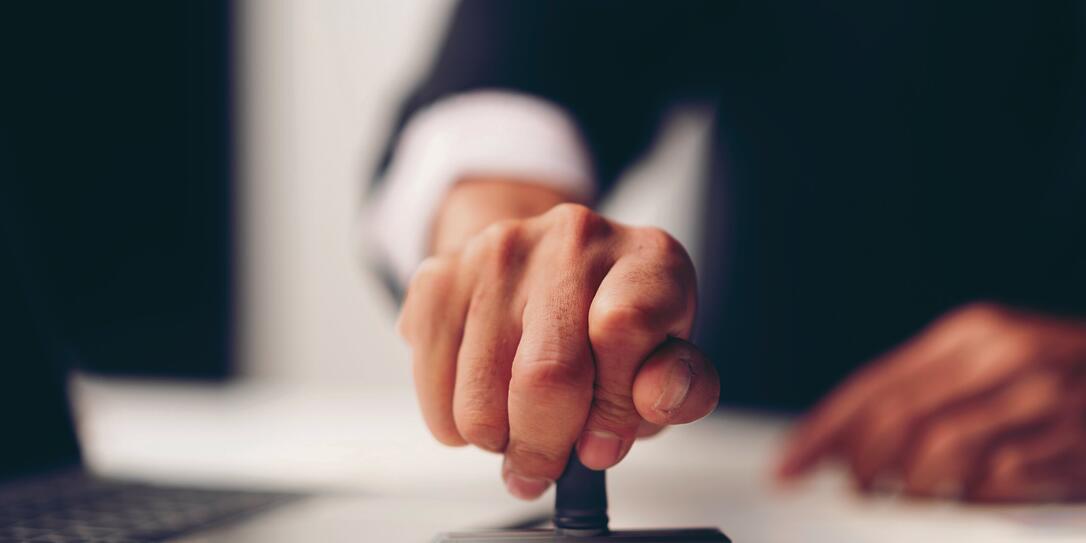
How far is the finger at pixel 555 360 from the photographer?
0.22 metres

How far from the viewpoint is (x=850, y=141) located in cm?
83

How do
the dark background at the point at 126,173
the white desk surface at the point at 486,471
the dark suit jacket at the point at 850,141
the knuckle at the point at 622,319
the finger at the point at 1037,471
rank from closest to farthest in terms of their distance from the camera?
the knuckle at the point at 622,319 → the white desk surface at the point at 486,471 → the finger at the point at 1037,471 → the dark suit jacket at the point at 850,141 → the dark background at the point at 126,173

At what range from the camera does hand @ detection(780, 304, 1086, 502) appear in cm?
50

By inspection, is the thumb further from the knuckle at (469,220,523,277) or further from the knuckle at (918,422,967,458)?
the knuckle at (918,422,967,458)

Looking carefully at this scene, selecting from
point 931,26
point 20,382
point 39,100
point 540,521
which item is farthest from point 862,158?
point 39,100

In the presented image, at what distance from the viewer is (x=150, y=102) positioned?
61.5 inches

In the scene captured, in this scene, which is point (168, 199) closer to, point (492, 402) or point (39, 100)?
point (39, 100)

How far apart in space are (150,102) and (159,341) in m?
0.48

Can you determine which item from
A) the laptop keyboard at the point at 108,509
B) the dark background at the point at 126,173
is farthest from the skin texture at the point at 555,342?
the dark background at the point at 126,173

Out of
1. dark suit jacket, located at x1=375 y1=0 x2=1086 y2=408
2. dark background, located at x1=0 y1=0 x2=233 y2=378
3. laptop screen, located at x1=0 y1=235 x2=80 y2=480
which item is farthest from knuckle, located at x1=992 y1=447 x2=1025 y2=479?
dark background, located at x1=0 y1=0 x2=233 y2=378

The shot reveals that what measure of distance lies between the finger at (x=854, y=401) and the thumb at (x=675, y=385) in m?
0.36

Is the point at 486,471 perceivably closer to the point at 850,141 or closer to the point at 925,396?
the point at 925,396

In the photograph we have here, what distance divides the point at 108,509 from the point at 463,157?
32 cm

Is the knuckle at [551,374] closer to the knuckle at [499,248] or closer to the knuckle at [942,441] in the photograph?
the knuckle at [499,248]
